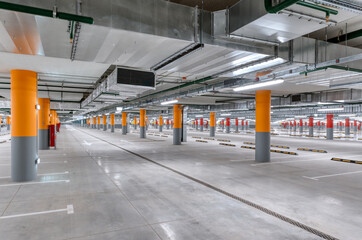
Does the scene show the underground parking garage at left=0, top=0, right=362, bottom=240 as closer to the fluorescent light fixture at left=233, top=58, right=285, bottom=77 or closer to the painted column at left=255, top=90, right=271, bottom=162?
the fluorescent light fixture at left=233, top=58, right=285, bottom=77

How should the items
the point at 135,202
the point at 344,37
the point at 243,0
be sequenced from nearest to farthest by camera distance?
the point at 243,0, the point at 135,202, the point at 344,37

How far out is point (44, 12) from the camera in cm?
400

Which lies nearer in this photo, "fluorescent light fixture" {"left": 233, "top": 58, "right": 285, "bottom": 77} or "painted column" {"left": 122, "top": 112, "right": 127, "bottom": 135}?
"fluorescent light fixture" {"left": 233, "top": 58, "right": 285, "bottom": 77}

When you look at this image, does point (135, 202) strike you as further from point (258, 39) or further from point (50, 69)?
point (50, 69)

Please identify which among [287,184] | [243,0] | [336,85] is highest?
[243,0]

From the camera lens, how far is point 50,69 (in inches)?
345

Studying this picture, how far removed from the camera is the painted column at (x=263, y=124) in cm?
1319

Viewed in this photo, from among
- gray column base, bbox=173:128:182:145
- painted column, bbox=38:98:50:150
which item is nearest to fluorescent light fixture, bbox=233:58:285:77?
painted column, bbox=38:98:50:150

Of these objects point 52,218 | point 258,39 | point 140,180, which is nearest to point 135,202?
point 52,218

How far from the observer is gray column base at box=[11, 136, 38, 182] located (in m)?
8.28

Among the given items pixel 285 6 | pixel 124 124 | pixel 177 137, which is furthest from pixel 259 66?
pixel 124 124

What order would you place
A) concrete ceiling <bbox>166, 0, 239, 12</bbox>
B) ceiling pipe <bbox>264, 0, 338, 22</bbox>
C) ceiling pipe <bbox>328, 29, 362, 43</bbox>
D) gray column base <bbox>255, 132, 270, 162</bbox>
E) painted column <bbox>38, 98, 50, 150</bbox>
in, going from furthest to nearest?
painted column <bbox>38, 98, 50, 150</bbox>
gray column base <bbox>255, 132, 270, 162</bbox>
ceiling pipe <bbox>328, 29, 362, 43</bbox>
concrete ceiling <bbox>166, 0, 239, 12</bbox>
ceiling pipe <bbox>264, 0, 338, 22</bbox>

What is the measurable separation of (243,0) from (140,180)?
Answer: 6.69m

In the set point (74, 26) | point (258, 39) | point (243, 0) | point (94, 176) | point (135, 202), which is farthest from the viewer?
point (94, 176)
